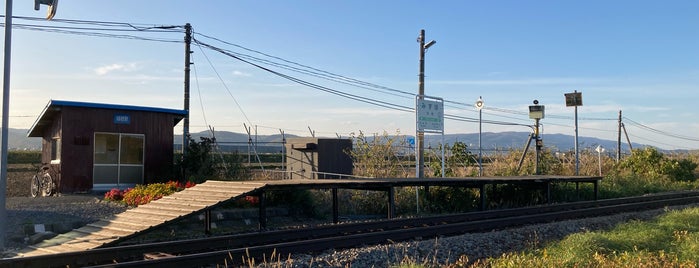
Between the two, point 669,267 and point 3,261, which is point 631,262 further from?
point 3,261

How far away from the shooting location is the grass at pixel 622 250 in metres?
7.94

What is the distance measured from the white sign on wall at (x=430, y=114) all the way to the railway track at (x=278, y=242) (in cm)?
488

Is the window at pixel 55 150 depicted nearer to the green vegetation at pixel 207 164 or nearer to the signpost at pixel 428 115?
the green vegetation at pixel 207 164

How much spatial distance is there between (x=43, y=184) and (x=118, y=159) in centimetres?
264

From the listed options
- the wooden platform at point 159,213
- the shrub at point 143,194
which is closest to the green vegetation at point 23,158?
the shrub at point 143,194

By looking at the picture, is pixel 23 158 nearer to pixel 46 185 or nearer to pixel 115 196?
pixel 46 185

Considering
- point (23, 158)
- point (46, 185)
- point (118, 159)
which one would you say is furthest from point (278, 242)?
point (23, 158)

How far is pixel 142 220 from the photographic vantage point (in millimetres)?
11453

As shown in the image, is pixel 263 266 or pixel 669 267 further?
pixel 263 266

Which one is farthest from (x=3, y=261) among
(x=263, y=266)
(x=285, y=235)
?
(x=285, y=235)

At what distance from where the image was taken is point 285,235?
11555mm

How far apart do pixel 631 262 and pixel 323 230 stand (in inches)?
→ 237

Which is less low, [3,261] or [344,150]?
[344,150]

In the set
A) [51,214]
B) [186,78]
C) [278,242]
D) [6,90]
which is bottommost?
[278,242]
